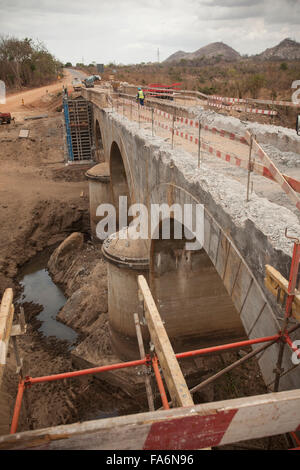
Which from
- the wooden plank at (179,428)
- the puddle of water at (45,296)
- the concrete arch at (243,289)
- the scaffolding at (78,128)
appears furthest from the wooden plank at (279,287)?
the scaffolding at (78,128)

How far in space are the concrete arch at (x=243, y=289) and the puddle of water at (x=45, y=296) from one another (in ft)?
32.8

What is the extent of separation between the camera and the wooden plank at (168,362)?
2.57 metres

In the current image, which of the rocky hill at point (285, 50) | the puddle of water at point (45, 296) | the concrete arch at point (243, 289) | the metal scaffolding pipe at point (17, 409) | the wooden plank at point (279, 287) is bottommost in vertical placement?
the puddle of water at point (45, 296)

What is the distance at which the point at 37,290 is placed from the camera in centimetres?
1678

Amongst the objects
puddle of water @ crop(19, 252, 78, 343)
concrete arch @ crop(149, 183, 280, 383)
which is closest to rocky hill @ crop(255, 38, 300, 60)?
puddle of water @ crop(19, 252, 78, 343)

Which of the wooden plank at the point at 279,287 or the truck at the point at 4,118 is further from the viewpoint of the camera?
the truck at the point at 4,118

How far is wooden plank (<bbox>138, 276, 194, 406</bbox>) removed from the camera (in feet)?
8.44

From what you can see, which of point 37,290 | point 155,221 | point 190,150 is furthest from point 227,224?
point 37,290

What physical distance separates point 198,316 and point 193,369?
153 centimetres

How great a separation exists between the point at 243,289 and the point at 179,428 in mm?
2255

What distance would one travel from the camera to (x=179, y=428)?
83.4 inches

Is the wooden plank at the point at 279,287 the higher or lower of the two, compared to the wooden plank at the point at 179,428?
higher

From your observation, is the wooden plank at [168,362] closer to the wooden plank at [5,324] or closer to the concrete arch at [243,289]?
the concrete arch at [243,289]

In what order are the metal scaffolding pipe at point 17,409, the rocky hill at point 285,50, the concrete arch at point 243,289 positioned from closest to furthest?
1. the metal scaffolding pipe at point 17,409
2. the concrete arch at point 243,289
3. the rocky hill at point 285,50
